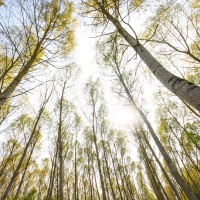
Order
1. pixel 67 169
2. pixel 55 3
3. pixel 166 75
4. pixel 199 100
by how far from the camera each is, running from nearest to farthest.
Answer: pixel 199 100 < pixel 166 75 < pixel 55 3 < pixel 67 169

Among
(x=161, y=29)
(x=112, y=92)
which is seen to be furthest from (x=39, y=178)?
(x=161, y=29)

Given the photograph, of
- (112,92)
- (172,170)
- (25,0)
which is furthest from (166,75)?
(112,92)

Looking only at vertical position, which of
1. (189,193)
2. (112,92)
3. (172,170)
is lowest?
(189,193)

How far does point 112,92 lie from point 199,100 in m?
7.77

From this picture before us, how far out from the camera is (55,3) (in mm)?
4801

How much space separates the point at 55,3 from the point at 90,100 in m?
7.65

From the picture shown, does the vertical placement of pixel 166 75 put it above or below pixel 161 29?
below

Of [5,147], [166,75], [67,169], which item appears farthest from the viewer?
[67,169]

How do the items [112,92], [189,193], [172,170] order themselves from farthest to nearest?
[112,92]
[172,170]
[189,193]

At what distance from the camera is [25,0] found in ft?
11.7

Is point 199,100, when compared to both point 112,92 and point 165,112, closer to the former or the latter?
point 112,92

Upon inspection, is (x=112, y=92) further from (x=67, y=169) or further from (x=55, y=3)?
(x=67, y=169)

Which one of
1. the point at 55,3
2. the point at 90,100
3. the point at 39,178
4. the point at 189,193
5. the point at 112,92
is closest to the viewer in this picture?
the point at 189,193

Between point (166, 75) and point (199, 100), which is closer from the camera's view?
point (199, 100)
